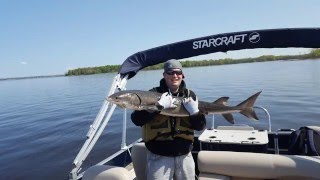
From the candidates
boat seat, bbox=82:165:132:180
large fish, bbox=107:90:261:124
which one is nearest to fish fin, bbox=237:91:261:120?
large fish, bbox=107:90:261:124

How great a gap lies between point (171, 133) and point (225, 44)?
2.32 meters

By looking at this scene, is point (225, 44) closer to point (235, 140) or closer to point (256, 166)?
point (235, 140)

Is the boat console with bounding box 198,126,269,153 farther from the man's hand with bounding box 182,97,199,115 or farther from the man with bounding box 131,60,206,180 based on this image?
the man's hand with bounding box 182,97,199,115

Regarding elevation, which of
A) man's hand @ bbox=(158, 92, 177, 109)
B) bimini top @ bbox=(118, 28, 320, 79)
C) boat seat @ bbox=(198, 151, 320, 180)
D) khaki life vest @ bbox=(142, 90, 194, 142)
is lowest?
boat seat @ bbox=(198, 151, 320, 180)

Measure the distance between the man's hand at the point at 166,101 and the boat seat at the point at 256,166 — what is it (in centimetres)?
110

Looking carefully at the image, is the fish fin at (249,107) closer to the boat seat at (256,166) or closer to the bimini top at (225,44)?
the boat seat at (256,166)

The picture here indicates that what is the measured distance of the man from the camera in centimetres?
404

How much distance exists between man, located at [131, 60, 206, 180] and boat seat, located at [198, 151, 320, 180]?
0.41 metres

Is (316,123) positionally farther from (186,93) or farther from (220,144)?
(186,93)

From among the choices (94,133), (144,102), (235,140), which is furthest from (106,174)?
(235,140)

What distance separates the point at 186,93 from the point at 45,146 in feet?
38.0

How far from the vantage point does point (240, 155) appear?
452cm

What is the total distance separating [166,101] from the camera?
12.8 feet

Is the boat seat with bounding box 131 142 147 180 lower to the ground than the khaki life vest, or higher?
lower
